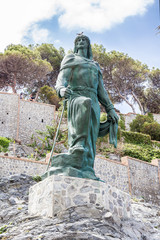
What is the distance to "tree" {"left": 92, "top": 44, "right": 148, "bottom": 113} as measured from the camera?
3466 centimetres

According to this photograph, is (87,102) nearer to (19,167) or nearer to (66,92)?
(66,92)

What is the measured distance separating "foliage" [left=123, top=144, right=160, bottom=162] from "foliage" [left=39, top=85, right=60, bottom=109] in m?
9.49

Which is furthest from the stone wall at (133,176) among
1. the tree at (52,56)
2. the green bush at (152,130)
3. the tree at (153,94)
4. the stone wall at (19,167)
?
the tree at (52,56)

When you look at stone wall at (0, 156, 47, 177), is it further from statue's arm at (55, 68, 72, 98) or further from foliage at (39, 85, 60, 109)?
foliage at (39, 85, 60, 109)

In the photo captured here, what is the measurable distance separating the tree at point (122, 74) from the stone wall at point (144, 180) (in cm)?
1641

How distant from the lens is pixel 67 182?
5.72 metres

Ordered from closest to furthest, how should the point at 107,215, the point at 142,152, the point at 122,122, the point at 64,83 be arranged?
the point at 107,215
the point at 64,83
the point at 142,152
the point at 122,122

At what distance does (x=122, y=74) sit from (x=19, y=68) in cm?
992

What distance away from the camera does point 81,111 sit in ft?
20.4

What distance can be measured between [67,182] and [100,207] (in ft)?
2.10

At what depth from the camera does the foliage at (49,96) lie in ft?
103

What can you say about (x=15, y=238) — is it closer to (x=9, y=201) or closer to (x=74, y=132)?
(x=74, y=132)

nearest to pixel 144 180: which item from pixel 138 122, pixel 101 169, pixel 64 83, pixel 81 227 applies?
pixel 101 169

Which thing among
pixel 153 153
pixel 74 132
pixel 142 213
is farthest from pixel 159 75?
pixel 74 132
